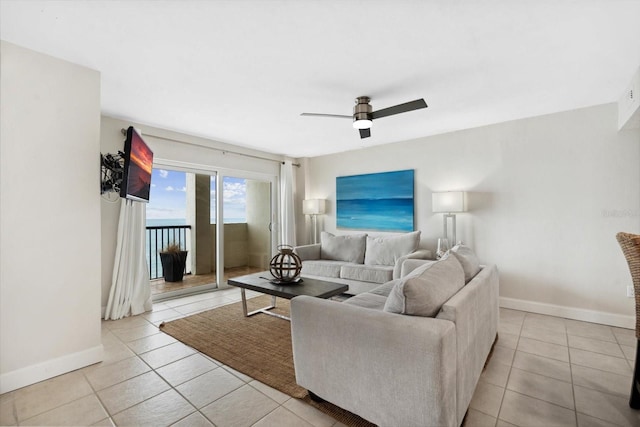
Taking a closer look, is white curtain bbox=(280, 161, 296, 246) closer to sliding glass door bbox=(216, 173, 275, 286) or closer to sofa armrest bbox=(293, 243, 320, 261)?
sliding glass door bbox=(216, 173, 275, 286)

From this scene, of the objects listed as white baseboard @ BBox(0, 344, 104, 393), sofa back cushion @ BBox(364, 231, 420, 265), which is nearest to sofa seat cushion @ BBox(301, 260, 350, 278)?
sofa back cushion @ BBox(364, 231, 420, 265)

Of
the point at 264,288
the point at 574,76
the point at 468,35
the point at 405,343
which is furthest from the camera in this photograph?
the point at 264,288

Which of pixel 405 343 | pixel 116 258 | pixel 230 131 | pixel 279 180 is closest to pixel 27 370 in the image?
pixel 116 258

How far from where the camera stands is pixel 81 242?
237 centimetres

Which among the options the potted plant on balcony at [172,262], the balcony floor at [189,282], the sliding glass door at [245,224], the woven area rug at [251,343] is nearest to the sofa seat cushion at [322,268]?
the woven area rug at [251,343]

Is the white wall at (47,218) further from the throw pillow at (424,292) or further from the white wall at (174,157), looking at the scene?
the throw pillow at (424,292)

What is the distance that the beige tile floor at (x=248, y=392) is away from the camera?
5.69ft

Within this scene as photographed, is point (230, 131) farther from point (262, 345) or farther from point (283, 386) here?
point (283, 386)

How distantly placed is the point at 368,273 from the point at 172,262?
2.99m

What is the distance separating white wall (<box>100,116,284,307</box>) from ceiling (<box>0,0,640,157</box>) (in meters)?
0.34

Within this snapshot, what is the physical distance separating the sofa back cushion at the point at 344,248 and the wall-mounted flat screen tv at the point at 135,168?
8.94 ft

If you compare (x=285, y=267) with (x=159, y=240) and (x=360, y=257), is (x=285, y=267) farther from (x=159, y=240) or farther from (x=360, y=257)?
(x=159, y=240)

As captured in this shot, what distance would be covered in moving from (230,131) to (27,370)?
3158mm

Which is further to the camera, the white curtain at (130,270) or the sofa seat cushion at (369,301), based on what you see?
the white curtain at (130,270)
